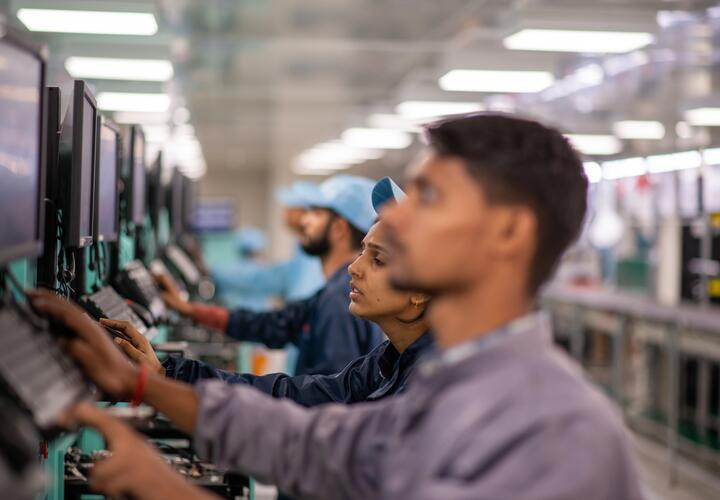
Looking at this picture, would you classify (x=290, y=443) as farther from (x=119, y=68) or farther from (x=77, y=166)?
(x=119, y=68)

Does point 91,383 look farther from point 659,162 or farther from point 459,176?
point 659,162

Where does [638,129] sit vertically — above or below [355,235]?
above

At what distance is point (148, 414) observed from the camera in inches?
126

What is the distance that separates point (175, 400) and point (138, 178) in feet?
7.61

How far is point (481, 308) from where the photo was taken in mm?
1290

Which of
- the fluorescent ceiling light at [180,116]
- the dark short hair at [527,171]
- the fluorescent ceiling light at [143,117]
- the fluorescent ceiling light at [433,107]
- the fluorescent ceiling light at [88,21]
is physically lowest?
the dark short hair at [527,171]

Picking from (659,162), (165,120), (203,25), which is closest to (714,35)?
(659,162)

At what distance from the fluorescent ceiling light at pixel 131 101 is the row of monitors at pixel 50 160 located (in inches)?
155

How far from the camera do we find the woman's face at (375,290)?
2307 mm

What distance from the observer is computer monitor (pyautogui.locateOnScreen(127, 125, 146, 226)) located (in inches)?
138

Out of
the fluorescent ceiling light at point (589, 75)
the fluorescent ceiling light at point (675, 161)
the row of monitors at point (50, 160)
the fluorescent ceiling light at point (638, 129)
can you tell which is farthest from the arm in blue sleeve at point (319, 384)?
the fluorescent ceiling light at point (638, 129)

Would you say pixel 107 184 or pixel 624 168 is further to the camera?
pixel 624 168

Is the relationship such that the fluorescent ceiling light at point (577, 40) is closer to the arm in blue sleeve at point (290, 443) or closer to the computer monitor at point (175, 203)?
the computer monitor at point (175, 203)

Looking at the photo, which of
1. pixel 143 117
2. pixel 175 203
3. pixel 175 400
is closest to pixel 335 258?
pixel 175 203
